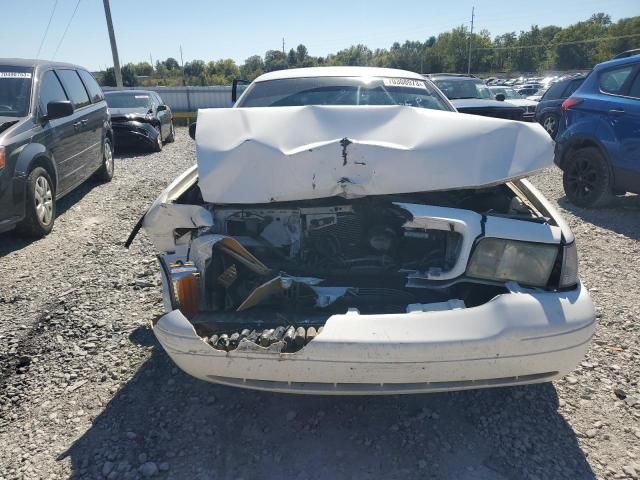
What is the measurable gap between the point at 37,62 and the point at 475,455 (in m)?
6.01

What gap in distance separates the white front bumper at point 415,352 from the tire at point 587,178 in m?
4.37

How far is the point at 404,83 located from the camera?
3951mm

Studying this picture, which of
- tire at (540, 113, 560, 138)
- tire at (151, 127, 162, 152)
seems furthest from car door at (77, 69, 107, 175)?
tire at (540, 113, 560, 138)

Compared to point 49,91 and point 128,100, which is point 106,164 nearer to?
point 49,91

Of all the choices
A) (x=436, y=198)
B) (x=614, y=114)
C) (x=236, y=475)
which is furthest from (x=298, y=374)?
(x=614, y=114)

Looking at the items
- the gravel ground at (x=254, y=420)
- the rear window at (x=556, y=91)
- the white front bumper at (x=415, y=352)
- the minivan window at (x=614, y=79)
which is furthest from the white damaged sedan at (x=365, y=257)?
the rear window at (x=556, y=91)

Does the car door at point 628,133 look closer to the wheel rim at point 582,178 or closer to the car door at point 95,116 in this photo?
the wheel rim at point 582,178

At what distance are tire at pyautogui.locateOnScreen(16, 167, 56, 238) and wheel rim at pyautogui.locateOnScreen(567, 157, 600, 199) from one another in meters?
6.15

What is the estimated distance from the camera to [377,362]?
6.01 feet

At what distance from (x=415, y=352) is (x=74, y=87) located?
6.22m

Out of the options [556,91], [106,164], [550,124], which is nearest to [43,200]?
[106,164]

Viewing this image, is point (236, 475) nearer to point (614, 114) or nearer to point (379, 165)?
point (379, 165)

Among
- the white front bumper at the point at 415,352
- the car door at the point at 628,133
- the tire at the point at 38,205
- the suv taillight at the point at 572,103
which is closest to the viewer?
the white front bumper at the point at 415,352

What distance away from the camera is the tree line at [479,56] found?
208 feet
